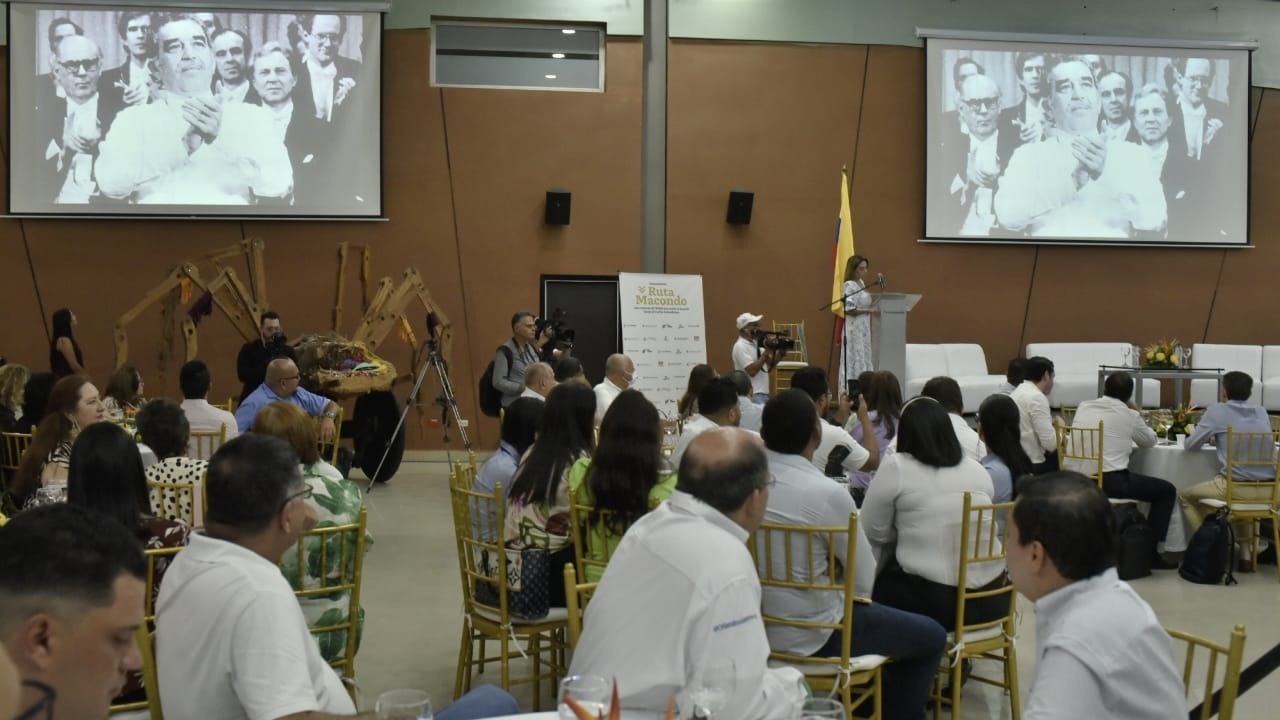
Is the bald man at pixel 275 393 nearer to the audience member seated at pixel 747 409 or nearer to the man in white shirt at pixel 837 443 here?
the audience member seated at pixel 747 409

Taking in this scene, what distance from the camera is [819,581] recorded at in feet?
10.4

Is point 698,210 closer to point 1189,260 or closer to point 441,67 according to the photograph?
point 441,67

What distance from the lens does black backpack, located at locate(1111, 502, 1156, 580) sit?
610 cm

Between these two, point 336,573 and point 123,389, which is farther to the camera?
point 123,389

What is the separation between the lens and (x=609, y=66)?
1078cm

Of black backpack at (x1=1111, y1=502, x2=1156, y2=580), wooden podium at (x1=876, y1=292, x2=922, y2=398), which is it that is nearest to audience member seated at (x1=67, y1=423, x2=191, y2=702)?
black backpack at (x1=1111, y1=502, x2=1156, y2=580)

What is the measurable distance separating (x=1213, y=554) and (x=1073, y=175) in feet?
20.4

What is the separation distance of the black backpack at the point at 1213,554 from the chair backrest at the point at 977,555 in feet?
9.37

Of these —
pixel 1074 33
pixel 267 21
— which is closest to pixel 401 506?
pixel 267 21

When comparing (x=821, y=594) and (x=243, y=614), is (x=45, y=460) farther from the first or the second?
(x=821, y=594)

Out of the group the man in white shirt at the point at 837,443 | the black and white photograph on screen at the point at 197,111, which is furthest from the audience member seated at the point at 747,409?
the black and white photograph on screen at the point at 197,111

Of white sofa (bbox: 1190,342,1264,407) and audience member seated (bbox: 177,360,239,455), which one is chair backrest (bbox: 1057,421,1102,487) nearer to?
audience member seated (bbox: 177,360,239,455)

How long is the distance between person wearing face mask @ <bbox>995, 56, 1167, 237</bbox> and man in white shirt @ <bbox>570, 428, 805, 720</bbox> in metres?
9.79

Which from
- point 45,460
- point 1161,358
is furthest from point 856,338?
point 45,460
